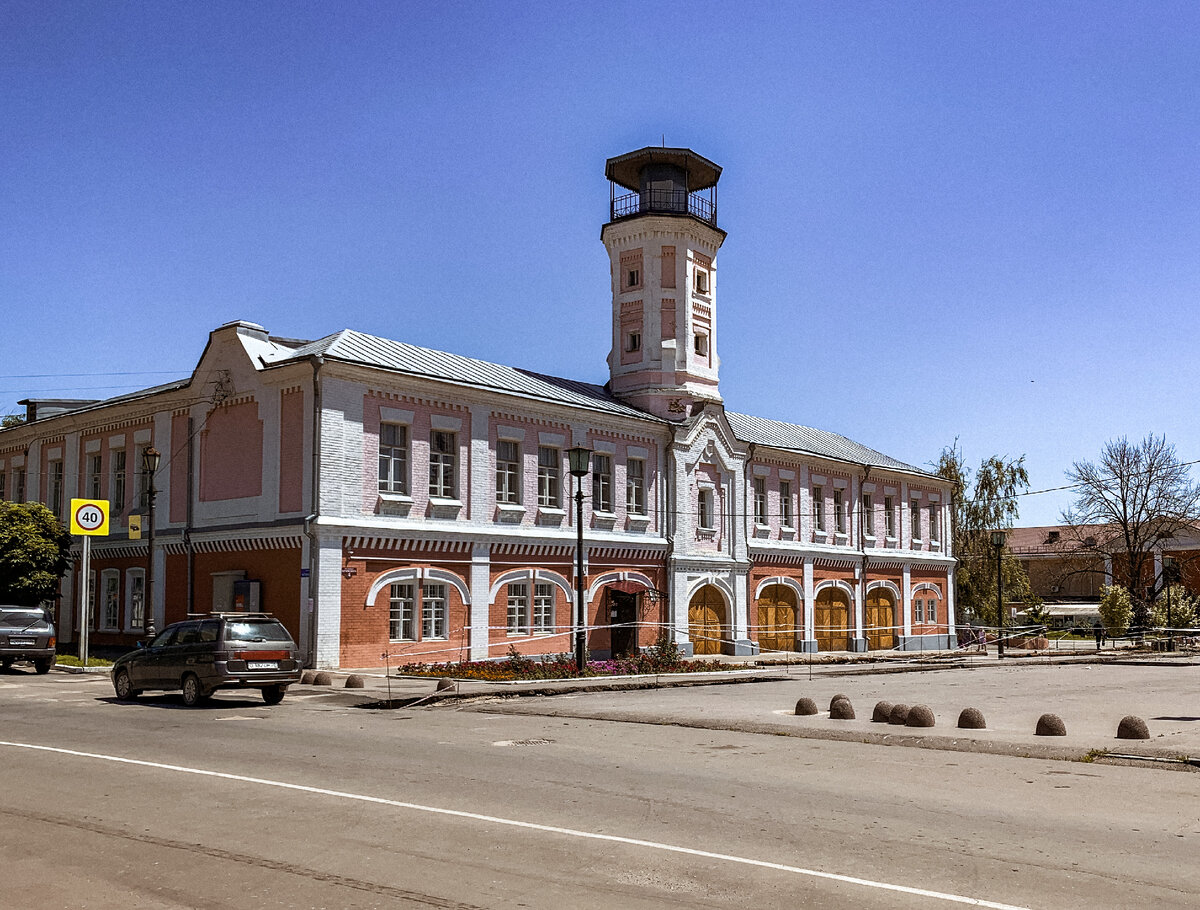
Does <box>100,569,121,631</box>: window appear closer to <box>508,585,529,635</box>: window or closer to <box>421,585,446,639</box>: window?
<box>421,585,446,639</box>: window

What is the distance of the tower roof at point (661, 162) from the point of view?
40625 mm

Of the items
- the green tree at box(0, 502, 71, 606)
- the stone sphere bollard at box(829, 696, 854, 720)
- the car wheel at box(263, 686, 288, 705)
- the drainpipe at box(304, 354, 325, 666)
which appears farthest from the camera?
the green tree at box(0, 502, 71, 606)

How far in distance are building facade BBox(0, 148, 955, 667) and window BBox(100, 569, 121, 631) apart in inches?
4.0

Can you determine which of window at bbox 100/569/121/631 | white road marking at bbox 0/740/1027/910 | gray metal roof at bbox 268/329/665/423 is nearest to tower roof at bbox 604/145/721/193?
gray metal roof at bbox 268/329/665/423

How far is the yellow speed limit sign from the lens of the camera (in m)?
30.3

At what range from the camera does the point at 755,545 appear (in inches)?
1677

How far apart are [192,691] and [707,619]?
23932mm

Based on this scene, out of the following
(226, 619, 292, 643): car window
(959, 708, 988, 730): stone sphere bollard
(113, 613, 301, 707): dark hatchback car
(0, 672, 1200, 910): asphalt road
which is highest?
(226, 619, 292, 643): car window

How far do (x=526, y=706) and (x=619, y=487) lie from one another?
1781 centimetres

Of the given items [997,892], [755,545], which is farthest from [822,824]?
[755,545]

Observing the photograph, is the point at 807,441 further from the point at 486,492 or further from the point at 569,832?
the point at 569,832

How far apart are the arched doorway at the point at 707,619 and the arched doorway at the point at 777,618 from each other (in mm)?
2444

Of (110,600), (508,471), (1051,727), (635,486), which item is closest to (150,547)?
(110,600)

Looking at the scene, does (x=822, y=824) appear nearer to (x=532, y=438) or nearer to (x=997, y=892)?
(x=997, y=892)
